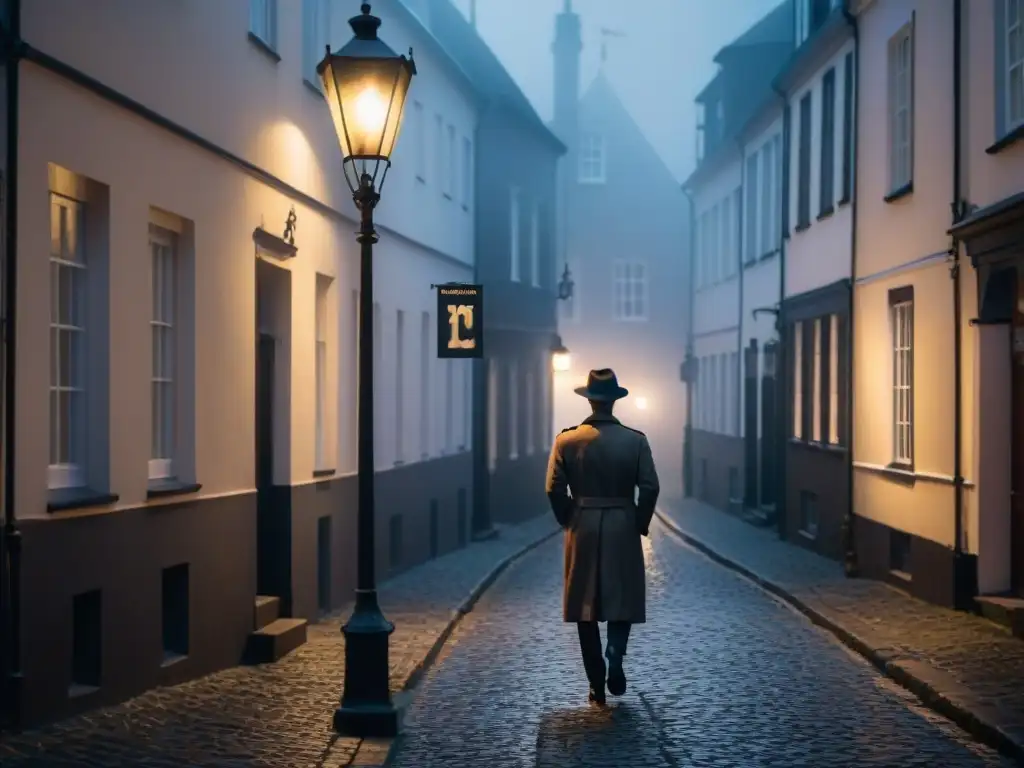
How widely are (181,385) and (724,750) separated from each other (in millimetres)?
5062

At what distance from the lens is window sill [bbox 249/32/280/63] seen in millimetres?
14656

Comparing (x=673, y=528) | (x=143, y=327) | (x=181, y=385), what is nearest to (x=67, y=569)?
(x=143, y=327)

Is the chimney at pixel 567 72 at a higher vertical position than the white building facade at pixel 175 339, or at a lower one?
higher

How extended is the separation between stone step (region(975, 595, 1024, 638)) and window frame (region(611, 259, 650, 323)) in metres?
38.1

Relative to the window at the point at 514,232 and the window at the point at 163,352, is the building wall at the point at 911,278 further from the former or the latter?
the window at the point at 514,232

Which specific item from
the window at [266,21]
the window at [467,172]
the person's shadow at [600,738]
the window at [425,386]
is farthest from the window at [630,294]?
the person's shadow at [600,738]

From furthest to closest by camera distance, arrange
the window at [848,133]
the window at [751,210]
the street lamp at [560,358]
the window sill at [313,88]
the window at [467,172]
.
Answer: the street lamp at [560,358], the window at [751,210], the window at [467,172], the window at [848,133], the window sill at [313,88]

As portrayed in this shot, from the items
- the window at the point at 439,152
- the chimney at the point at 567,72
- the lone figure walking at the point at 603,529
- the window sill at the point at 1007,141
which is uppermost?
the chimney at the point at 567,72

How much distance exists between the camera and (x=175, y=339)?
13070 mm

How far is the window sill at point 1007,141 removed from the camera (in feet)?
48.7

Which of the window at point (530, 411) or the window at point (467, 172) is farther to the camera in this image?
the window at point (530, 411)

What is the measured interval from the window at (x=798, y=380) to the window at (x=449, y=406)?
5.16 meters

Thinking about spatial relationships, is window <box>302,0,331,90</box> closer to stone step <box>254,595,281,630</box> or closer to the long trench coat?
stone step <box>254,595,281,630</box>

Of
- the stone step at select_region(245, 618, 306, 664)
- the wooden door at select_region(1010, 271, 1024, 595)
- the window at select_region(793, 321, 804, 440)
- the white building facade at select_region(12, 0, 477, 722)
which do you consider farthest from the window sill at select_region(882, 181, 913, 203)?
the stone step at select_region(245, 618, 306, 664)
